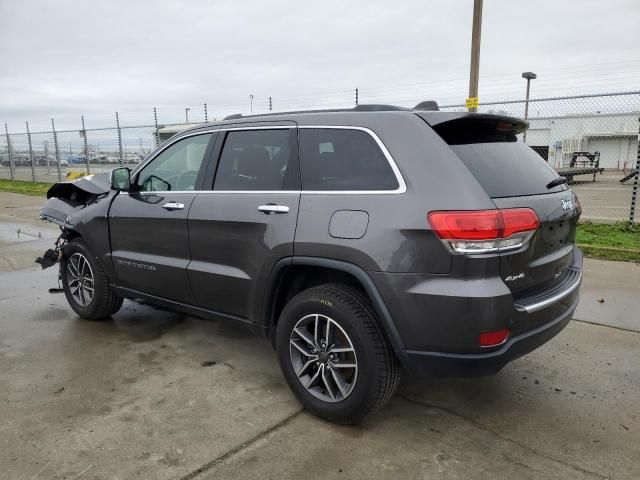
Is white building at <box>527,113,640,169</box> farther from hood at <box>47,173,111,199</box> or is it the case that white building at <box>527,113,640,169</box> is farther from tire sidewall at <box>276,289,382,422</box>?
tire sidewall at <box>276,289,382,422</box>

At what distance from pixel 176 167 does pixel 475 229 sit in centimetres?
260

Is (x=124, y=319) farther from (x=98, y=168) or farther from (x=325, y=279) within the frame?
(x=98, y=168)

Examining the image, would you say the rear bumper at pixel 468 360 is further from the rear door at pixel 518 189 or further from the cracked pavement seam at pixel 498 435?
the cracked pavement seam at pixel 498 435

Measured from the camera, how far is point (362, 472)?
2572 mm

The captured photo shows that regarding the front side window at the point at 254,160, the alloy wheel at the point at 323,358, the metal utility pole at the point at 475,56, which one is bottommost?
the alloy wheel at the point at 323,358

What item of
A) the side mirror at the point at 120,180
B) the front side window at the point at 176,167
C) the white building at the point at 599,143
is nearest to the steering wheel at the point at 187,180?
the front side window at the point at 176,167

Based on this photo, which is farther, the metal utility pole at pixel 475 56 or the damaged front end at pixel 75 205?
the metal utility pole at pixel 475 56

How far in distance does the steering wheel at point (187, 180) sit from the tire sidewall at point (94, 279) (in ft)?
4.14

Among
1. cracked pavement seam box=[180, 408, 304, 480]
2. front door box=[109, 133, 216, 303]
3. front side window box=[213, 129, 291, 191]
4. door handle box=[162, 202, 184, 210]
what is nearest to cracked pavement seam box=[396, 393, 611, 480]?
cracked pavement seam box=[180, 408, 304, 480]

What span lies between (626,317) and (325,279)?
3249 millimetres

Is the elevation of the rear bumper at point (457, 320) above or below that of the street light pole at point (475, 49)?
below

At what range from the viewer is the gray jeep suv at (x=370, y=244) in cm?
254

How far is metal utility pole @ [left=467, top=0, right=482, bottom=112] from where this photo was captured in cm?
924

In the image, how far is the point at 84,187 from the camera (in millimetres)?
A: 4781
